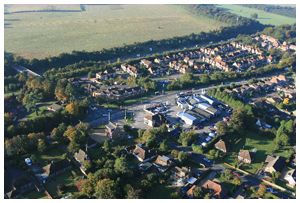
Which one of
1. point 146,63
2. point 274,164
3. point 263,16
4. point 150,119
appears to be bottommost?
point 274,164

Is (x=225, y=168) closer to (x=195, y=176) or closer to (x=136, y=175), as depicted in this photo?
(x=195, y=176)

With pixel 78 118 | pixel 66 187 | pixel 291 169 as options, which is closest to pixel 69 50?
pixel 78 118

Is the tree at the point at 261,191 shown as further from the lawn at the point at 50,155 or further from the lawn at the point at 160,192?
the lawn at the point at 50,155

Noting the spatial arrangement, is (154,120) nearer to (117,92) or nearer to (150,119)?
(150,119)

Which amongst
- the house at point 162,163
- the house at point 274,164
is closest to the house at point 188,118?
the house at point 162,163

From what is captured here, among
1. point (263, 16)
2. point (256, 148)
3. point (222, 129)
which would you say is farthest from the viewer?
point (263, 16)

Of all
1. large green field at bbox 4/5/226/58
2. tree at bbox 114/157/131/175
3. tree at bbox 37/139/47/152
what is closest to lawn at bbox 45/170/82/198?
tree at bbox 114/157/131/175

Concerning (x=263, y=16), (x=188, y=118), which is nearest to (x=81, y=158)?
(x=188, y=118)
